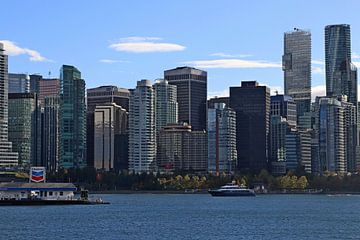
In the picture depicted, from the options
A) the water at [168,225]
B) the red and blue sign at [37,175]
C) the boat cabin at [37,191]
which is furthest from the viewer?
the red and blue sign at [37,175]

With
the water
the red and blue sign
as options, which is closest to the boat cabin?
the red and blue sign

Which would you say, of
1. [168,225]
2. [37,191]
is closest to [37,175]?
[37,191]

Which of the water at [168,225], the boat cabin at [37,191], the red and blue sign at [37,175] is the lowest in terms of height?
the water at [168,225]

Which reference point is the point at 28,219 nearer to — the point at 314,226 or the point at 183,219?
the point at 183,219

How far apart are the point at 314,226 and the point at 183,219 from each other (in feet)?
77.1

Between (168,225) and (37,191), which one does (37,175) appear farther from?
(168,225)

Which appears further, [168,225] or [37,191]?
[37,191]

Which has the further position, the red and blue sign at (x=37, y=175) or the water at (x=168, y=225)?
the red and blue sign at (x=37, y=175)

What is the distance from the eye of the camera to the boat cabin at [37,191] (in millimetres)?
169375

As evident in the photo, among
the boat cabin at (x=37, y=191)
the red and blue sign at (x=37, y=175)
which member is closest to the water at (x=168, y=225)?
the boat cabin at (x=37, y=191)

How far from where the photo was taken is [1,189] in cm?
17250

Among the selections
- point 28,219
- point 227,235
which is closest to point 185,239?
point 227,235

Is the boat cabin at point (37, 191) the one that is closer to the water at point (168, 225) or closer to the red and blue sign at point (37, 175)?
the red and blue sign at point (37, 175)

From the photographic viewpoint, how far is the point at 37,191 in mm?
169750
